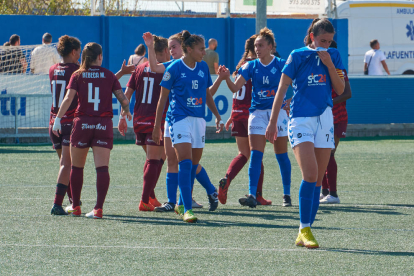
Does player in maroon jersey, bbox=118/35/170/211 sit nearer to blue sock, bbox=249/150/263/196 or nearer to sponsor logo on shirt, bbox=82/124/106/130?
sponsor logo on shirt, bbox=82/124/106/130

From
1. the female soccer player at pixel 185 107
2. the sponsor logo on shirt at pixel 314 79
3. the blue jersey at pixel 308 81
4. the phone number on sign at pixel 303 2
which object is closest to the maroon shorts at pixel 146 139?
the female soccer player at pixel 185 107

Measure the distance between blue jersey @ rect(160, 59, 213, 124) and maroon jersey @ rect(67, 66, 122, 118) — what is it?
61 centimetres

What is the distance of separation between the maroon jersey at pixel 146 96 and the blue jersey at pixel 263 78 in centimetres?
97

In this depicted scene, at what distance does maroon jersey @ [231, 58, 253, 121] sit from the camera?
809cm

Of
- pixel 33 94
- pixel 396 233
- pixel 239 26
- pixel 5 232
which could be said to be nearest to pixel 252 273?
pixel 396 233

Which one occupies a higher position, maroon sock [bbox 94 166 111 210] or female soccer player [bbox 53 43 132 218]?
female soccer player [bbox 53 43 132 218]

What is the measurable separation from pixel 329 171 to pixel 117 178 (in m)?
3.35

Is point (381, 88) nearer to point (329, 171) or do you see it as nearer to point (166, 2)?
point (166, 2)

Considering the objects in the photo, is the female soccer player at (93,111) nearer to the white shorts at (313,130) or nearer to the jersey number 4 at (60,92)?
the jersey number 4 at (60,92)

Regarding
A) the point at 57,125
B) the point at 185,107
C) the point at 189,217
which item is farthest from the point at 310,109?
the point at 57,125

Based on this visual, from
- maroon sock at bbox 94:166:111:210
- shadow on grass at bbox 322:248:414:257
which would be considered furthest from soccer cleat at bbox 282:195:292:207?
shadow on grass at bbox 322:248:414:257

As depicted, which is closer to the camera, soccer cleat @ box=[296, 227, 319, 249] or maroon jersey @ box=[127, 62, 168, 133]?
soccer cleat @ box=[296, 227, 319, 249]

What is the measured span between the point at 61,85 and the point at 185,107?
153 cm

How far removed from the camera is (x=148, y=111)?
752cm
